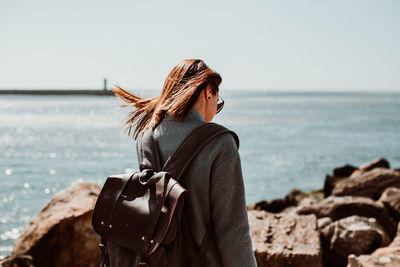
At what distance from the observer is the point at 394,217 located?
6.57 meters

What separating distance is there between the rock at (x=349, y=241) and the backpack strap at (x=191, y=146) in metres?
3.48

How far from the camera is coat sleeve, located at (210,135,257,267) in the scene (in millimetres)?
1820

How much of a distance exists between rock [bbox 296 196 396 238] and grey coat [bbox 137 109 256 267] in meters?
4.84

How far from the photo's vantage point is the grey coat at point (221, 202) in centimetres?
181

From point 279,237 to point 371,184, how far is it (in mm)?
5847

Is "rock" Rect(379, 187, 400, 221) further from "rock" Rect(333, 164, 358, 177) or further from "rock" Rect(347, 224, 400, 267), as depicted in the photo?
"rock" Rect(333, 164, 358, 177)

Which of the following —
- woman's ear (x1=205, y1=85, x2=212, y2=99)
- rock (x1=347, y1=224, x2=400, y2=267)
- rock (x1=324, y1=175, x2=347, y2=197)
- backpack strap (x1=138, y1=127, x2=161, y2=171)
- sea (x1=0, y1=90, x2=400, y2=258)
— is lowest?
sea (x1=0, y1=90, x2=400, y2=258)

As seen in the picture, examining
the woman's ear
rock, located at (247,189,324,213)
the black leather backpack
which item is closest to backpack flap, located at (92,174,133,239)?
the black leather backpack

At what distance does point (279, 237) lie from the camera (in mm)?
3957

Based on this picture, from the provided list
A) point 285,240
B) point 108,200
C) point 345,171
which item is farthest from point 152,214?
point 345,171

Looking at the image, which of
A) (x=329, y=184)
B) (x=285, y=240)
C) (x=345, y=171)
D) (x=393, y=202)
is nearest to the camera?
(x=285, y=240)

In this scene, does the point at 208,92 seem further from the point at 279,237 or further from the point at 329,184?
the point at 329,184

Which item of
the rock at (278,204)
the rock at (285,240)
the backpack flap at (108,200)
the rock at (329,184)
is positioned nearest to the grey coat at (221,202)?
the backpack flap at (108,200)

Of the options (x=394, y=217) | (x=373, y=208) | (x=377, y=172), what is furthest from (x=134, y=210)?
(x=377, y=172)
